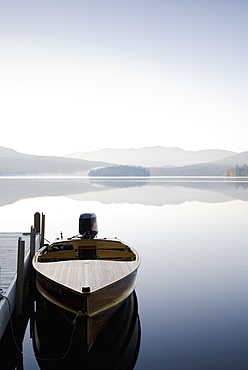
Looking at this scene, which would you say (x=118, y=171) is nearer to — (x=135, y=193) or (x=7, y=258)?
(x=135, y=193)

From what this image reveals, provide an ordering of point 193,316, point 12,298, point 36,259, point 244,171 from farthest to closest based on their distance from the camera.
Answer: point 244,171 → point 36,259 → point 193,316 → point 12,298

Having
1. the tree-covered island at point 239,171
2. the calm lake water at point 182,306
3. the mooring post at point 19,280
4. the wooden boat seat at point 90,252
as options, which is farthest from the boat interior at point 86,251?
the tree-covered island at point 239,171

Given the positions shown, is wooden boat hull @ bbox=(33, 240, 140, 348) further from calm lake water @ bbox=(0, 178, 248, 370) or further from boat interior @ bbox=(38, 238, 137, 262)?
boat interior @ bbox=(38, 238, 137, 262)

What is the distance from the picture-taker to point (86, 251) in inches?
396

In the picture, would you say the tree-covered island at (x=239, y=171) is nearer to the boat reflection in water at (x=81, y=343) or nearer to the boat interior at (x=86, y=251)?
the boat interior at (x=86, y=251)

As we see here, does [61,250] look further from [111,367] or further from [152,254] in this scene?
[152,254]

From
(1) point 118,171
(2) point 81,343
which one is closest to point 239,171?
(1) point 118,171

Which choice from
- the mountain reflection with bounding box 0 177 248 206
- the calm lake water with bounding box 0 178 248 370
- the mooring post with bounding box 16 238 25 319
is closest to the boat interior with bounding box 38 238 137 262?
the calm lake water with bounding box 0 178 248 370

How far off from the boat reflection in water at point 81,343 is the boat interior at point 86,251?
160cm

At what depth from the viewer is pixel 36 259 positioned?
8.70 m

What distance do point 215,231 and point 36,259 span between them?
12290mm

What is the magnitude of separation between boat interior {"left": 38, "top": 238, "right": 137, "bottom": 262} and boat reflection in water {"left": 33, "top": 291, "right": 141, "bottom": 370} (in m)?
1.60

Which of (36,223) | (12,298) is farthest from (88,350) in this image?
(36,223)

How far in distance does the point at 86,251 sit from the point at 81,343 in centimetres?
382
